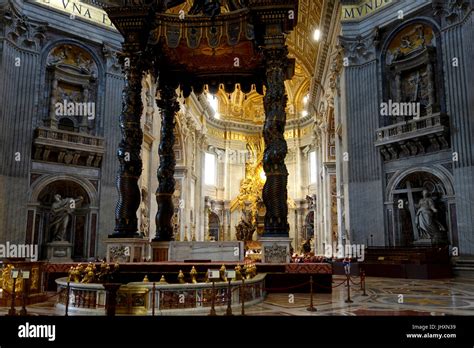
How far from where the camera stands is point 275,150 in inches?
313

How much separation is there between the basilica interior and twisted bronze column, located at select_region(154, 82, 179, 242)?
0.13ft

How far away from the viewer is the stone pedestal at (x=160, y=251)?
1009 centimetres

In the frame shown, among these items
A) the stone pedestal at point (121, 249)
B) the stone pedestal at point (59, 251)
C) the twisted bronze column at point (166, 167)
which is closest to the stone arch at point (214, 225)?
the stone pedestal at point (59, 251)

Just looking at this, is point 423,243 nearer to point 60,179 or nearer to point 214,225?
point 60,179

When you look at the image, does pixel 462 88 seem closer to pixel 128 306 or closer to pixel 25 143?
pixel 128 306

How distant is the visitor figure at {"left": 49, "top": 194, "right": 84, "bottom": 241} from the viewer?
48.4ft

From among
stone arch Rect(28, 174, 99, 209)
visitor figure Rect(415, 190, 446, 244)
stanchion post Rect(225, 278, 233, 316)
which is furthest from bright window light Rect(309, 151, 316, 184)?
stanchion post Rect(225, 278, 233, 316)

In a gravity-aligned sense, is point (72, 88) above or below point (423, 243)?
above

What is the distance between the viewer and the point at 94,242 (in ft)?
49.8

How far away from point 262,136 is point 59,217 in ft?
25.8

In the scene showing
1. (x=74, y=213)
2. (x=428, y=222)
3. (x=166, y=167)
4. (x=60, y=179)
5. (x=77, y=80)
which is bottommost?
(x=428, y=222)

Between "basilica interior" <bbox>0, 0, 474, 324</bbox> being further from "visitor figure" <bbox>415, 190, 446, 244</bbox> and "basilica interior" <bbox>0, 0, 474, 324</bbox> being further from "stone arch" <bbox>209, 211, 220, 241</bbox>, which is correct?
"stone arch" <bbox>209, 211, 220, 241</bbox>

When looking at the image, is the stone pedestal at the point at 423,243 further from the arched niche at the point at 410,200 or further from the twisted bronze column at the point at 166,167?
the twisted bronze column at the point at 166,167

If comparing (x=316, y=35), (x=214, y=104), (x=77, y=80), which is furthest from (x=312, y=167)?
(x=77, y=80)
